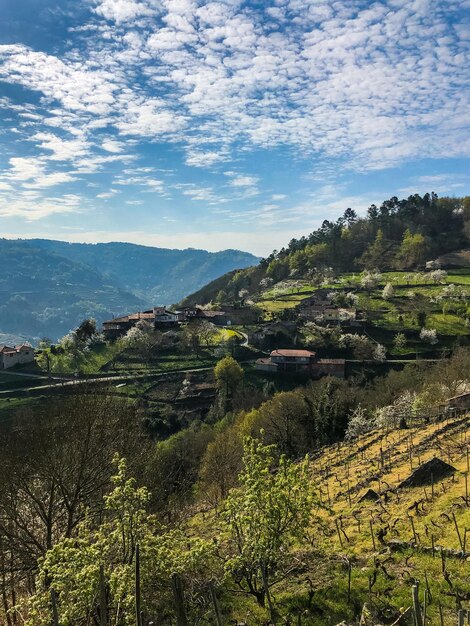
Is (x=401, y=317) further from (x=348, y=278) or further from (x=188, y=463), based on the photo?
(x=188, y=463)

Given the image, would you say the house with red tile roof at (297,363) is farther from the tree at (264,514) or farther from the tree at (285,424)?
the tree at (264,514)

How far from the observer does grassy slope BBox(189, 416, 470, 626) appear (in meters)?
13.2

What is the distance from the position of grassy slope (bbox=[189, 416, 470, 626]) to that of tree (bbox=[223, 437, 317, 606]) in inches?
33.1

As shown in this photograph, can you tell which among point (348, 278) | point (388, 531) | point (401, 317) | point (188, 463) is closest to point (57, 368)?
point (188, 463)

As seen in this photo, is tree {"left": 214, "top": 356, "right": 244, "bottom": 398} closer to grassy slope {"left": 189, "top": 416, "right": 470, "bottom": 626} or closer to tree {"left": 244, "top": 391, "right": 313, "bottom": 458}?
tree {"left": 244, "top": 391, "right": 313, "bottom": 458}

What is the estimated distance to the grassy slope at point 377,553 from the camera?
521 inches

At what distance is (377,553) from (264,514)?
6.50 metres

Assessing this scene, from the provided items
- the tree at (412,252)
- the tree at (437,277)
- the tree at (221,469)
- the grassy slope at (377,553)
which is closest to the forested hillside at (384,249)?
the tree at (412,252)

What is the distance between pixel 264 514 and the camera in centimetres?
1238

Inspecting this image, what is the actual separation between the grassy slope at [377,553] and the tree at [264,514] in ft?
2.76

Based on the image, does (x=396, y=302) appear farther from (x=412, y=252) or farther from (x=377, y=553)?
(x=377, y=553)

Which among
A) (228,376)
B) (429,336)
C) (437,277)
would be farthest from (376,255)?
(228,376)

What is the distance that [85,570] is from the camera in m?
10.1

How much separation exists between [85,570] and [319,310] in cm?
11891
